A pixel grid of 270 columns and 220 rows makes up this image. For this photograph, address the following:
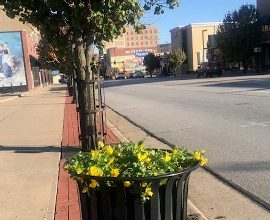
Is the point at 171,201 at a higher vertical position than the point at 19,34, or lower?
lower

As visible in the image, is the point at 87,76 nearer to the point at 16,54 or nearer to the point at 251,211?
the point at 251,211

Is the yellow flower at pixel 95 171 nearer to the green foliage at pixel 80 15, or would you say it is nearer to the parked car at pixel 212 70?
the green foliage at pixel 80 15

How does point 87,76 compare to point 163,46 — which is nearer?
point 87,76

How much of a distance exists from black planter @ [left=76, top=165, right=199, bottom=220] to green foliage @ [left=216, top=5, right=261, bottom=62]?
51509mm

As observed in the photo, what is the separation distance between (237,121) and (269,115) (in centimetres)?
117

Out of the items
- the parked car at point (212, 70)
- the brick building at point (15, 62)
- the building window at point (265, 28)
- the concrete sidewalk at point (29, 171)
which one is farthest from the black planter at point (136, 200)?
the building window at point (265, 28)

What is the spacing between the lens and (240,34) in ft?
174

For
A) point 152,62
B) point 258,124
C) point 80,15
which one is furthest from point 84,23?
point 152,62

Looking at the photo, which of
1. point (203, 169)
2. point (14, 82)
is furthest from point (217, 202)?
point (14, 82)

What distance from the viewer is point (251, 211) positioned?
5.06 meters

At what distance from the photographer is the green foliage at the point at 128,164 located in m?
3.14

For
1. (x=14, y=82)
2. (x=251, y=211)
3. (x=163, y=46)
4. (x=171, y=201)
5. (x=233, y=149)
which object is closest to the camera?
(x=171, y=201)

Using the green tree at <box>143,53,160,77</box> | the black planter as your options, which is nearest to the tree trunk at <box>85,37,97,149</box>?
the black planter

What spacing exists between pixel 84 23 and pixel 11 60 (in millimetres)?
40553
